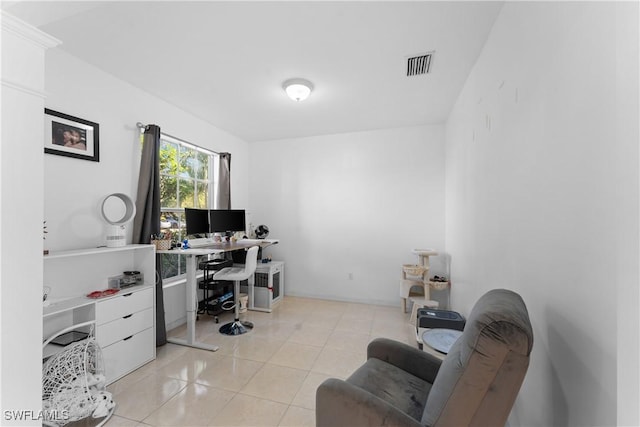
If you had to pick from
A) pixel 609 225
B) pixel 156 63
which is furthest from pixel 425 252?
pixel 156 63

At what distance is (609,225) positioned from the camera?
2.54ft

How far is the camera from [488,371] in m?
0.88

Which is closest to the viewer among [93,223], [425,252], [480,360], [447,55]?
[480,360]

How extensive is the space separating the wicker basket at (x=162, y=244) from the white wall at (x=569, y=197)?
303cm

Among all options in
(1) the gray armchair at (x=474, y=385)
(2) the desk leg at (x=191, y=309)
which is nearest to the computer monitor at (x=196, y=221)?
(2) the desk leg at (x=191, y=309)

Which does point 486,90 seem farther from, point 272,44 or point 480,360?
point 480,360

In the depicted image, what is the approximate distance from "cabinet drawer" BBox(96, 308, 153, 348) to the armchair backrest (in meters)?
2.48

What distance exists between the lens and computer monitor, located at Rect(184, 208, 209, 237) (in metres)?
3.13

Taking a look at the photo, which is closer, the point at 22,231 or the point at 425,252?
the point at 22,231

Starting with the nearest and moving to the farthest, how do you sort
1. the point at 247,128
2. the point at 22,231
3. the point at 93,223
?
the point at 22,231 < the point at 93,223 < the point at 247,128

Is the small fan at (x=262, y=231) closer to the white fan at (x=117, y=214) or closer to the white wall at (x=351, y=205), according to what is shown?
the white wall at (x=351, y=205)

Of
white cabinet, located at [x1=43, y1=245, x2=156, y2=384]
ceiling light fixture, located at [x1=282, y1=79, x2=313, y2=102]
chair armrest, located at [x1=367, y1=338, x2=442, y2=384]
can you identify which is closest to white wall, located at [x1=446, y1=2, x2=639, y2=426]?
chair armrest, located at [x1=367, y1=338, x2=442, y2=384]

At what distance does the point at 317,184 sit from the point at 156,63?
2.70 m

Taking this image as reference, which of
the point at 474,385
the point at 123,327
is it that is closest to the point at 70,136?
the point at 123,327
